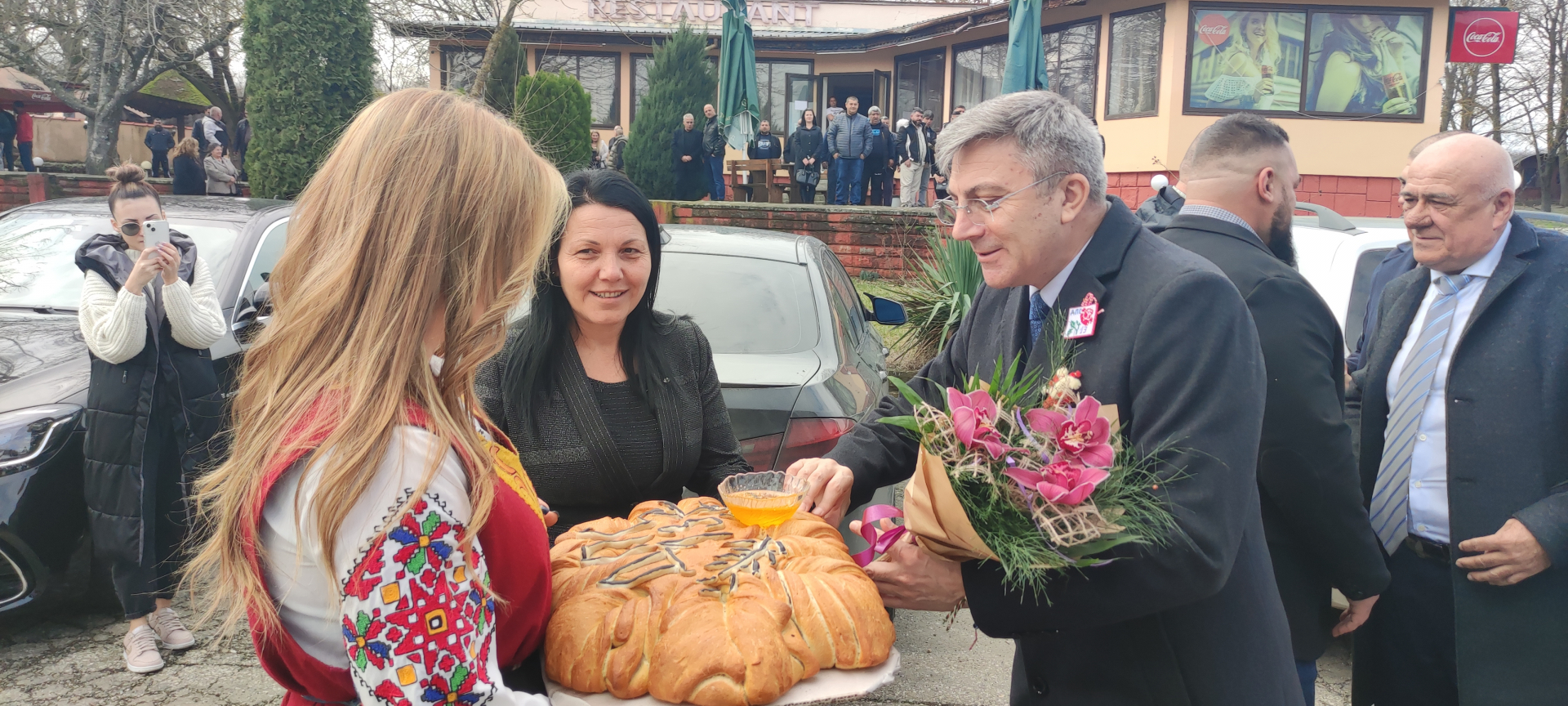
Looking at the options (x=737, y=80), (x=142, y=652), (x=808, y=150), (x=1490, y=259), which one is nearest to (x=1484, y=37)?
(x=808, y=150)

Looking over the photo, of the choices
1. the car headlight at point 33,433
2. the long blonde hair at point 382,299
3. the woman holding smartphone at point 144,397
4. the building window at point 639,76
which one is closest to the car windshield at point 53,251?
the woman holding smartphone at point 144,397

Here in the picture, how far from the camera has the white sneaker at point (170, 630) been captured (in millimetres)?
4090

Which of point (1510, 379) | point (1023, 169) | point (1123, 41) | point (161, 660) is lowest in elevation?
point (161, 660)

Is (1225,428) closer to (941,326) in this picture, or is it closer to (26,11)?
(941,326)

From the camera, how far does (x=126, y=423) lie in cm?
389

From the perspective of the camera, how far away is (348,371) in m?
1.26

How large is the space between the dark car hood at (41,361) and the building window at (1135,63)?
53.6 feet

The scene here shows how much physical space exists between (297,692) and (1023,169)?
1520mm

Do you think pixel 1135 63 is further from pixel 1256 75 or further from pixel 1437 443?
pixel 1437 443

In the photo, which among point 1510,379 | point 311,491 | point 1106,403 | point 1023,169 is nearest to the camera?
point 311,491

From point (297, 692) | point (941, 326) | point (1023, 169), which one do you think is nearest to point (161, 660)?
point (297, 692)

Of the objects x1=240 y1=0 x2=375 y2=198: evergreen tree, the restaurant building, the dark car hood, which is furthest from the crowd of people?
the restaurant building

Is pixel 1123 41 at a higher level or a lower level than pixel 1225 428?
higher

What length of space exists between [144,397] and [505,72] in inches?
550
